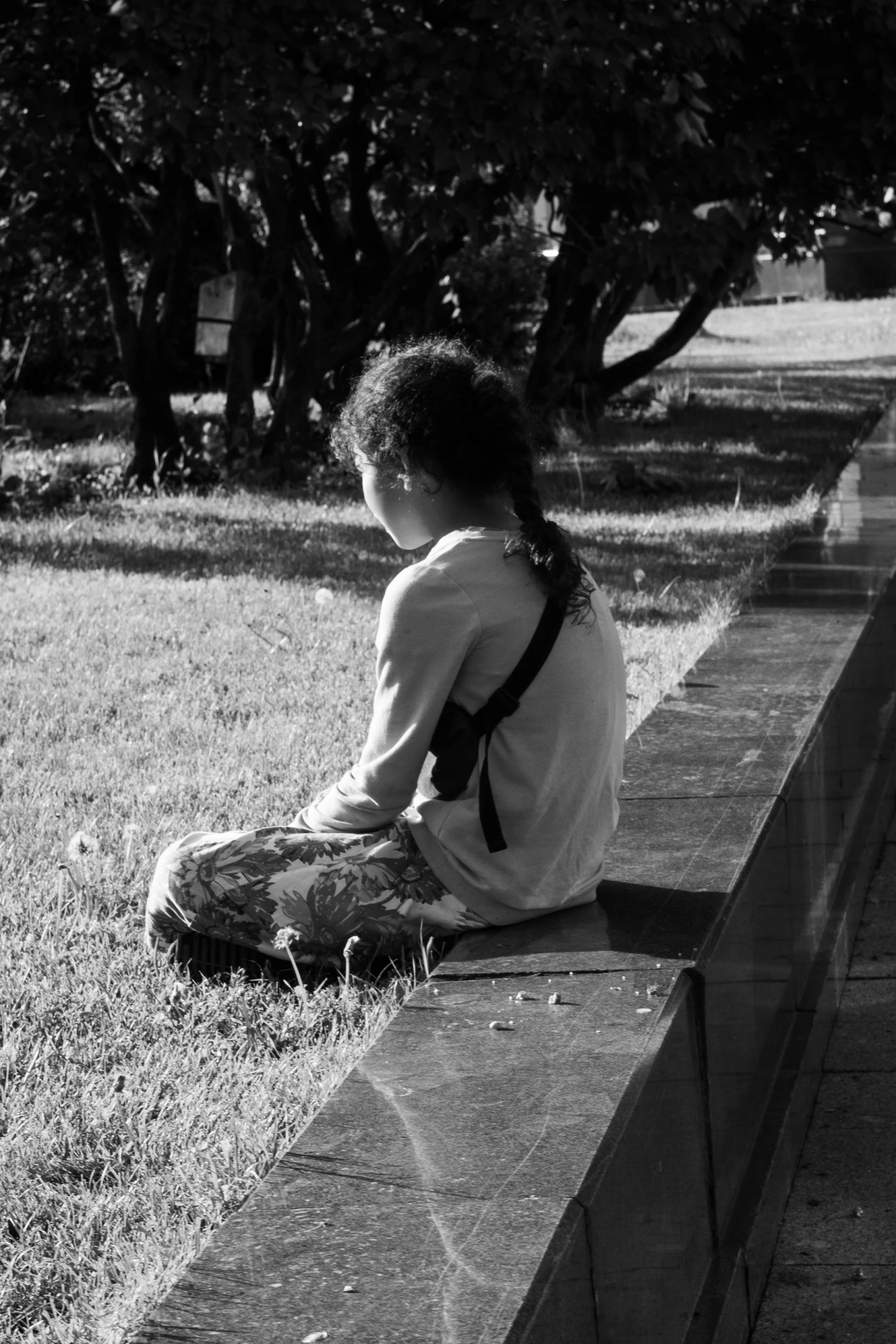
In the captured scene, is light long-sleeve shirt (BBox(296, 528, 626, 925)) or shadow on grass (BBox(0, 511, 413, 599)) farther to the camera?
shadow on grass (BBox(0, 511, 413, 599))

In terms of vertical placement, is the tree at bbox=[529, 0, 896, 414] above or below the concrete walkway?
above

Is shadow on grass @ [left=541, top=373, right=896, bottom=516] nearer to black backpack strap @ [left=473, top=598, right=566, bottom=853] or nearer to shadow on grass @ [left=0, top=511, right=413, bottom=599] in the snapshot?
shadow on grass @ [left=0, top=511, right=413, bottom=599]

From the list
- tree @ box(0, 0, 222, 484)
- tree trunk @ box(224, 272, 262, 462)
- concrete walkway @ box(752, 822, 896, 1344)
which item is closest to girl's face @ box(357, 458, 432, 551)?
concrete walkway @ box(752, 822, 896, 1344)

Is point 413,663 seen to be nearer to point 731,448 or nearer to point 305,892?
point 305,892

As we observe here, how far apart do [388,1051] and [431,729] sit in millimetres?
646

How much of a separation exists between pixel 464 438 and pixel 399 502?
0.17 m

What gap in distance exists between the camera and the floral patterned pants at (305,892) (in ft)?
10.0

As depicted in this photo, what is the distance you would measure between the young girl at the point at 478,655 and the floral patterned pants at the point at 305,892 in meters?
0.02

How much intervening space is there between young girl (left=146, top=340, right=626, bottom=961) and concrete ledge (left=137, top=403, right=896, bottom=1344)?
137 mm

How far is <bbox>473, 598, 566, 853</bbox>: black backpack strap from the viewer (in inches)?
112

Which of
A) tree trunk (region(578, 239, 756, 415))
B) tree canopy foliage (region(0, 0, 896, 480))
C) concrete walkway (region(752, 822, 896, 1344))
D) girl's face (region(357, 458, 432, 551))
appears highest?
→ tree canopy foliage (region(0, 0, 896, 480))

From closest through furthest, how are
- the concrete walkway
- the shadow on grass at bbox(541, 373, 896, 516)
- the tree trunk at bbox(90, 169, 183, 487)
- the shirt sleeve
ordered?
the concrete walkway < the shirt sleeve < the shadow on grass at bbox(541, 373, 896, 516) < the tree trunk at bbox(90, 169, 183, 487)

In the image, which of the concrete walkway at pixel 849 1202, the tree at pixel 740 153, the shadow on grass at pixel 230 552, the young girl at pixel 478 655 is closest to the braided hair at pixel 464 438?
the young girl at pixel 478 655

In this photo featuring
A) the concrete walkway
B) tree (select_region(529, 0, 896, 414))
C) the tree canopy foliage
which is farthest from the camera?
tree (select_region(529, 0, 896, 414))
